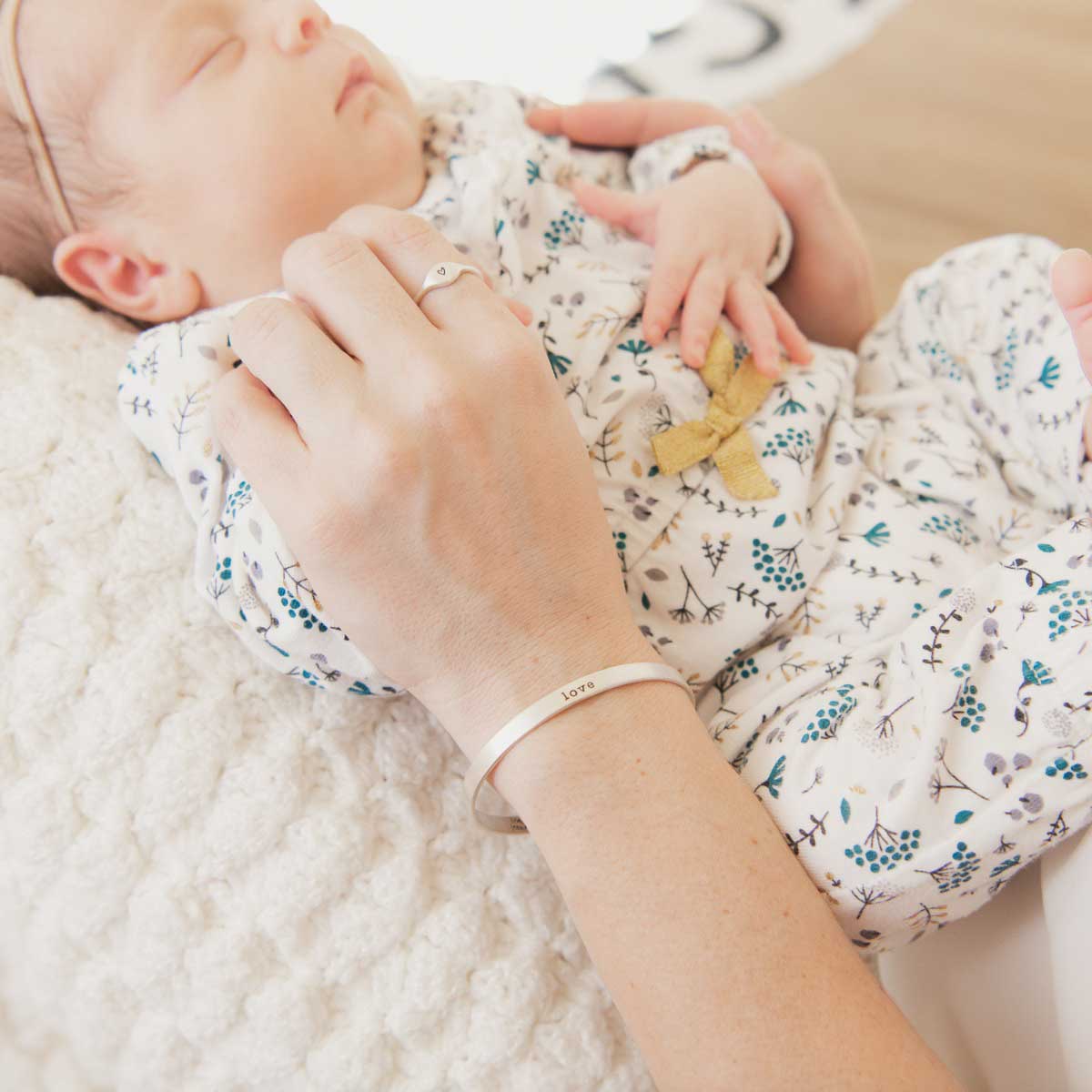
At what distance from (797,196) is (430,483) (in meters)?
0.73

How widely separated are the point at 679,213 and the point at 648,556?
0.38m

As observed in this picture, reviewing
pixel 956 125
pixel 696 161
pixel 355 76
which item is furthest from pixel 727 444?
pixel 956 125

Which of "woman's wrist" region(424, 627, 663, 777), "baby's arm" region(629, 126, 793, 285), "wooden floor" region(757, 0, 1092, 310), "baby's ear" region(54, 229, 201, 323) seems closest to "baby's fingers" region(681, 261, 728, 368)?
"baby's arm" region(629, 126, 793, 285)

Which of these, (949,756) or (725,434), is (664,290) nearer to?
(725,434)

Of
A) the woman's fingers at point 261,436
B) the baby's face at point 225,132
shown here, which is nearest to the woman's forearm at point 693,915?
the woman's fingers at point 261,436

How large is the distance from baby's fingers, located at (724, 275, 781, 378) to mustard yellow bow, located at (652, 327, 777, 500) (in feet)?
0.07

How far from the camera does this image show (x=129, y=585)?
0.80m

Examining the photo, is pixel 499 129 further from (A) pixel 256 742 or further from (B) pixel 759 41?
(B) pixel 759 41

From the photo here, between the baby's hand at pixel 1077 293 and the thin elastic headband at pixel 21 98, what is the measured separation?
3.01ft

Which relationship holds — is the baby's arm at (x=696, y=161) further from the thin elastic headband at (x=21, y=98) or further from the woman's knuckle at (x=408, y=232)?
the thin elastic headband at (x=21, y=98)

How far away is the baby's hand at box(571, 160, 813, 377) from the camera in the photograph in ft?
3.19

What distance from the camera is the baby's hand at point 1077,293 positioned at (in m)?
0.74

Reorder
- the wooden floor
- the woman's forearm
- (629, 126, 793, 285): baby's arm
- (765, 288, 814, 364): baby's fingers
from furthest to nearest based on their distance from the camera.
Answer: the wooden floor, (629, 126, 793, 285): baby's arm, (765, 288, 814, 364): baby's fingers, the woman's forearm

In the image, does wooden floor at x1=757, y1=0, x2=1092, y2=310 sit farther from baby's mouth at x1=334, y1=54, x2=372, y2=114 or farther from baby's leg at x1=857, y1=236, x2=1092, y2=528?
baby's mouth at x1=334, y1=54, x2=372, y2=114
